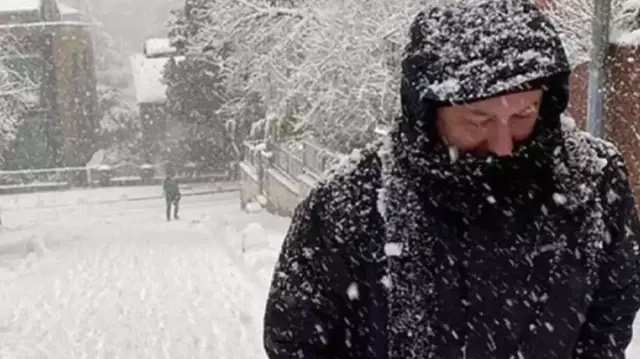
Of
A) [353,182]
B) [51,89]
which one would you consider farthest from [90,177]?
[353,182]

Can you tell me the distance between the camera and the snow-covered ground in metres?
8.76

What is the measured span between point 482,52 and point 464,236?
1.20 feet

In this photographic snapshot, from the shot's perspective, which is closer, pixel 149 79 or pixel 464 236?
pixel 464 236

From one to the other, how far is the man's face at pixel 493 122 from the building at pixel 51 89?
147ft

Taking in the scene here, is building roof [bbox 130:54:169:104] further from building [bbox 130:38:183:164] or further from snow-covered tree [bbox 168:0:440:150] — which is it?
snow-covered tree [bbox 168:0:440:150]

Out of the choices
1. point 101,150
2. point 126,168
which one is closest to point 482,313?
point 126,168

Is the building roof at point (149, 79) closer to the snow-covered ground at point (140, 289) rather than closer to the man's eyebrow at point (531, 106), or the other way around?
the snow-covered ground at point (140, 289)

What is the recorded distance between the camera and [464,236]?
1915 mm

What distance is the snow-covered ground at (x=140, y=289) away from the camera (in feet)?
28.7

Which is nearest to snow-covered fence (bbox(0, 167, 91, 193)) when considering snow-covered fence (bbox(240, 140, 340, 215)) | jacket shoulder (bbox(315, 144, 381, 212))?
snow-covered fence (bbox(240, 140, 340, 215))

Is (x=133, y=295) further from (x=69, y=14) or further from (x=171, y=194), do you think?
(x=69, y=14)

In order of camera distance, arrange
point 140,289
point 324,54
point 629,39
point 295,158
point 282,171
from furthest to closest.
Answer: point 282,171, point 295,158, point 324,54, point 140,289, point 629,39

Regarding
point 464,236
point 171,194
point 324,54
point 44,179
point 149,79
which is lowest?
point 44,179

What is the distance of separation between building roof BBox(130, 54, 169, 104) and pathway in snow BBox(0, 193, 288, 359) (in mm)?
24654
